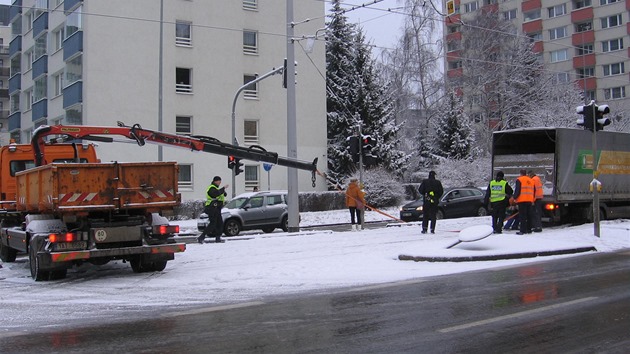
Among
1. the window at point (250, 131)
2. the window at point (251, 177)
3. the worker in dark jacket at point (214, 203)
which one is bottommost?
the worker in dark jacket at point (214, 203)

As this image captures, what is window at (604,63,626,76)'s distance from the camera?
224ft

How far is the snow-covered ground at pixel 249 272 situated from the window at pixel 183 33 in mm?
23073

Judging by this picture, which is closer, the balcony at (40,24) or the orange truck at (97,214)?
the orange truck at (97,214)

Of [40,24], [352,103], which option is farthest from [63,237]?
[40,24]

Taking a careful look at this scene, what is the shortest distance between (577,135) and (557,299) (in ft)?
40.0

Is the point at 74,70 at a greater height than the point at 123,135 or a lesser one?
greater

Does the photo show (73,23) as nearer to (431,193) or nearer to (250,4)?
(250,4)

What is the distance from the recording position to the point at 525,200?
16703 mm

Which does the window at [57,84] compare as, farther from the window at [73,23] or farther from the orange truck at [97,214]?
the orange truck at [97,214]

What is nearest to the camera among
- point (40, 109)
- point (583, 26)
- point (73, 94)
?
point (73, 94)

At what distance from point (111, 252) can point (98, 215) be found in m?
0.78

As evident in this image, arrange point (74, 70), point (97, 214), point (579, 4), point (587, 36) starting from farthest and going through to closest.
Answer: point (579, 4), point (587, 36), point (74, 70), point (97, 214)

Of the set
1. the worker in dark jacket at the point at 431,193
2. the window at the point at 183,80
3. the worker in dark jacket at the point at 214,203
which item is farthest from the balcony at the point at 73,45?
the worker in dark jacket at the point at 431,193

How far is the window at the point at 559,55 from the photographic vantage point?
2854 inches
